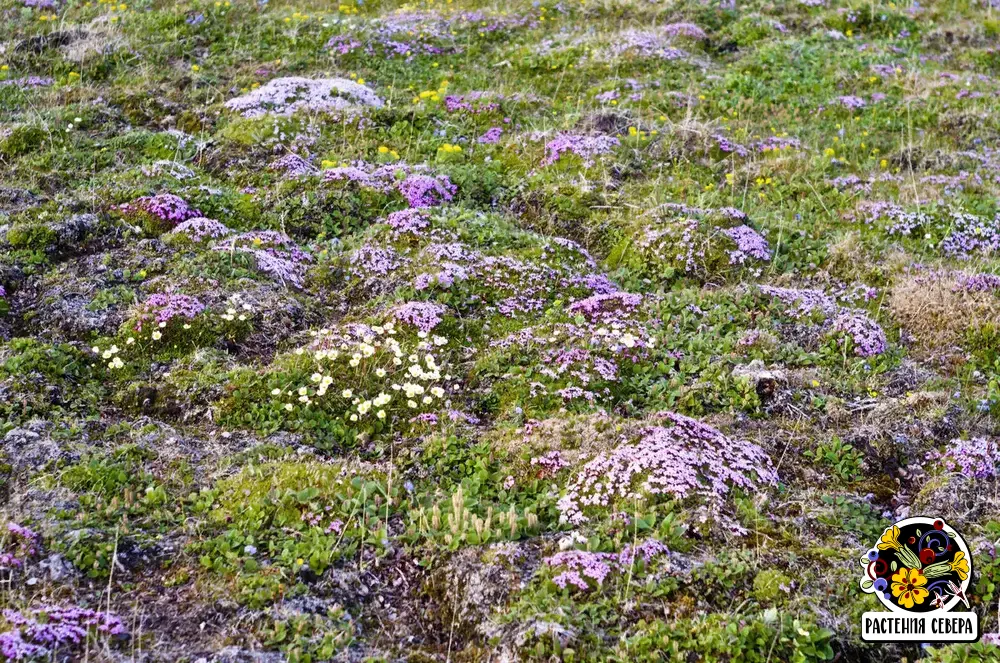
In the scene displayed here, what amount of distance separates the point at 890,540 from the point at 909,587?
0.44 m

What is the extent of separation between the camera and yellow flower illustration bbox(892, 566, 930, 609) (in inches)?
210

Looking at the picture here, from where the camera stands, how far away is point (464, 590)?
217 inches

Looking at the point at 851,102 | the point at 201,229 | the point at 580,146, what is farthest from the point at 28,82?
the point at 851,102

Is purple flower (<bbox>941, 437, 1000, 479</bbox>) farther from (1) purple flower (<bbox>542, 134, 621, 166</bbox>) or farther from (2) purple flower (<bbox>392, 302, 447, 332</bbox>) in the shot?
(1) purple flower (<bbox>542, 134, 621, 166</bbox>)

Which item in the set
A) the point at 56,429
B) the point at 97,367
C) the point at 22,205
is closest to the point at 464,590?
the point at 56,429

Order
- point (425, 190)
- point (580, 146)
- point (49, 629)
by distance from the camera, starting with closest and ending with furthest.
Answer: point (49, 629) < point (425, 190) < point (580, 146)

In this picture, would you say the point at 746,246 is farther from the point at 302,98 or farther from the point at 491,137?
the point at 302,98

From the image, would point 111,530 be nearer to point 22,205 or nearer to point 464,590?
point 464,590

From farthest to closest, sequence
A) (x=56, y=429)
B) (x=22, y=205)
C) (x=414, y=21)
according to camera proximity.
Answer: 1. (x=414, y=21)
2. (x=22, y=205)
3. (x=56, y=429)

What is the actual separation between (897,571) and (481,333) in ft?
15.2

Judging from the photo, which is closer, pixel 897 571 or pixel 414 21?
pixel 897 571

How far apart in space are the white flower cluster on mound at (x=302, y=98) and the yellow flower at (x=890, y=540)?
10484mm

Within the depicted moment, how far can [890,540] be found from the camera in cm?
576

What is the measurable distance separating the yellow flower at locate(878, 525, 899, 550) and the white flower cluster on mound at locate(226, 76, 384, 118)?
10.5 m
